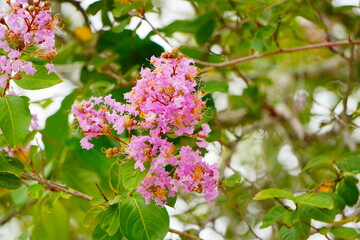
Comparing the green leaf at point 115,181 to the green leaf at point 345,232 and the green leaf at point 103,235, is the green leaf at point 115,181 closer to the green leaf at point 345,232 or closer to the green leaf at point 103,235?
the green leaf at point 103,235

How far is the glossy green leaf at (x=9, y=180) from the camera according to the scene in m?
1.14

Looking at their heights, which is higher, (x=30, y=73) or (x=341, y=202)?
(x=30, y=73)

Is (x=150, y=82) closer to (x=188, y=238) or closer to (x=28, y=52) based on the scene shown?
(x=28, y=52)

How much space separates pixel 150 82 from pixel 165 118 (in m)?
0.07

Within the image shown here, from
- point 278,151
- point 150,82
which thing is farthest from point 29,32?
point 278,151

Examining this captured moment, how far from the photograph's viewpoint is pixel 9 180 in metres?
1.15

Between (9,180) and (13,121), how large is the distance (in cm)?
18

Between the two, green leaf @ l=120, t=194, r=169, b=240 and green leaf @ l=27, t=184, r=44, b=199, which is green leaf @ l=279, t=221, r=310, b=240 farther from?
green leaf @ l=27, t=184, r=44, b=199

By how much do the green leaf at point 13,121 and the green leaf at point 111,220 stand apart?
0.24 meters

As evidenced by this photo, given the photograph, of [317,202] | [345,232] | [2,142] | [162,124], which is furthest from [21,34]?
[345,232]

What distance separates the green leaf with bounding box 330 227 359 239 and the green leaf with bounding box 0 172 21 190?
76 centimetres

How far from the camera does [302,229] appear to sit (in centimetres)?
126

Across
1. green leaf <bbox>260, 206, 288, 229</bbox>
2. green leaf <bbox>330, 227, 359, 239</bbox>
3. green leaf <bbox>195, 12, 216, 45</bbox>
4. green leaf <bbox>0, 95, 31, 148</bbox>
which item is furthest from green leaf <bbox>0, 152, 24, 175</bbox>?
green leaf <bbox>195, 12, 216, 45</bbox>

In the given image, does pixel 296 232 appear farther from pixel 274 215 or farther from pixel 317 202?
pixel 317 202
